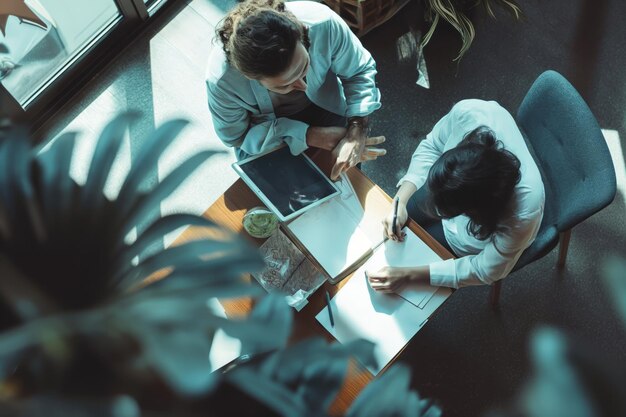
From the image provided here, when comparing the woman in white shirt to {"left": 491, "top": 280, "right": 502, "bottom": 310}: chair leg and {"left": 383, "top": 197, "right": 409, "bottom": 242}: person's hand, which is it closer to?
{"left": 383, "top": 197, "right": 409, "bottom": 242}: person's hand

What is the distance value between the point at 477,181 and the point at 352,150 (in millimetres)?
495

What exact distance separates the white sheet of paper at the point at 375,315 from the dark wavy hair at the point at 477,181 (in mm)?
286

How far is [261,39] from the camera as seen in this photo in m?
1.75

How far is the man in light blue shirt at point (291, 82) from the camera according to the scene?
1.78m

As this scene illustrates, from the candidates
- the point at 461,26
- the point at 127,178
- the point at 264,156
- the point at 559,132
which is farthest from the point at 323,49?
the point at 127,178

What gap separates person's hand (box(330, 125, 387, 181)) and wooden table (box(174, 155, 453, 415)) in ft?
0.17

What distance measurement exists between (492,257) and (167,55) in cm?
202

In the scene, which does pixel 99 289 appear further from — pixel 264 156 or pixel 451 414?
pixel 451 414

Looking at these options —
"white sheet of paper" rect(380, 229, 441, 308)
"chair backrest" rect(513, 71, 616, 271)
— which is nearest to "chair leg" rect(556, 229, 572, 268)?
"chair backrest" rect(513, 71, 616, 271)

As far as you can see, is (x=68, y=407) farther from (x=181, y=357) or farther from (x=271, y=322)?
(x=271, y=322)

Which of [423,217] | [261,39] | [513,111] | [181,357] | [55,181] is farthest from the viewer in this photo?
[513,111]

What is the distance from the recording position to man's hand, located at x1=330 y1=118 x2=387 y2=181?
208 cm

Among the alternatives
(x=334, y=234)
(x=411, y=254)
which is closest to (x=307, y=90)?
(x=334, y=234)

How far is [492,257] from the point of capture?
80.5 inches
